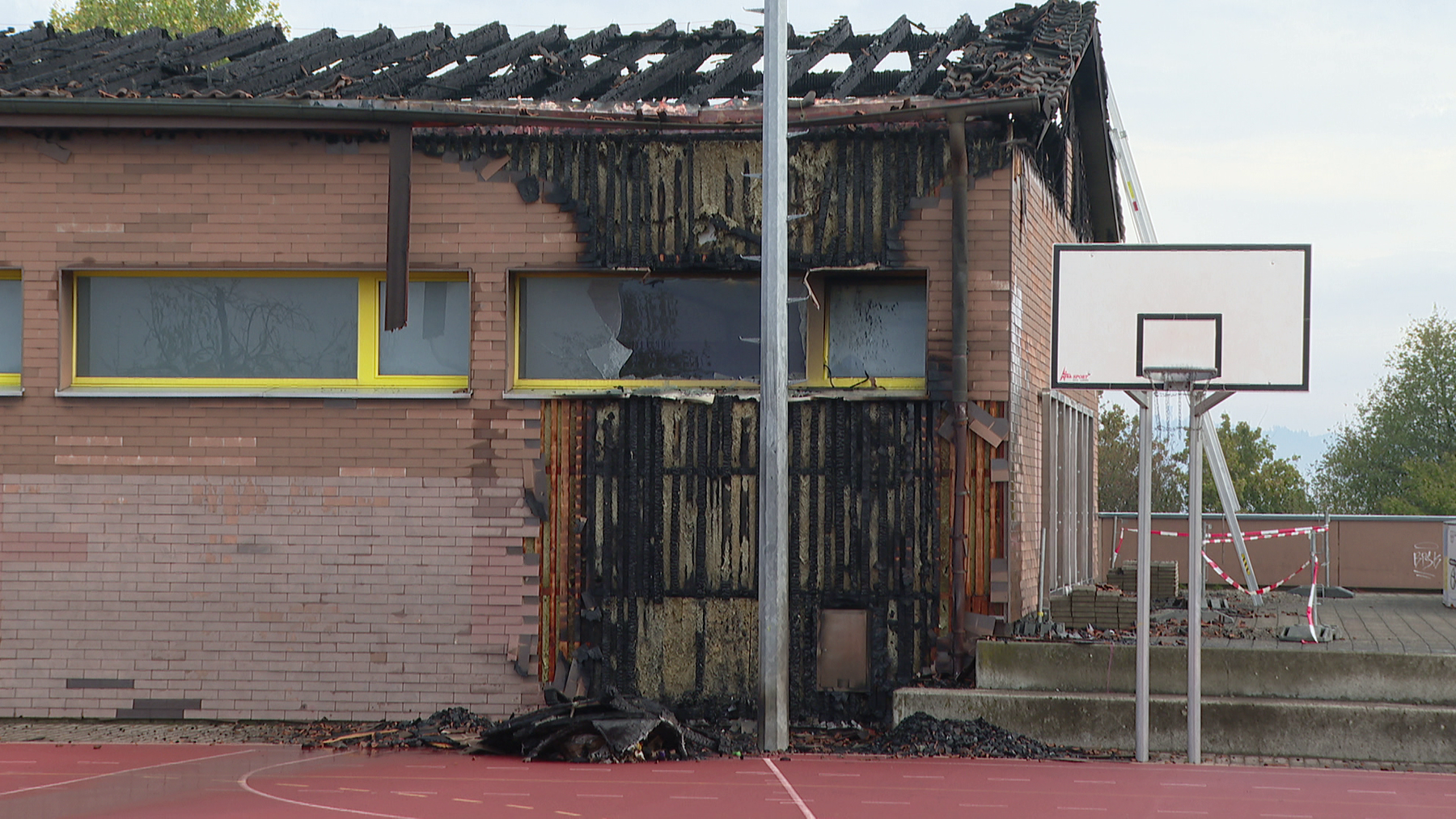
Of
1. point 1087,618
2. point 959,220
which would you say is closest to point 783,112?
point 959,220

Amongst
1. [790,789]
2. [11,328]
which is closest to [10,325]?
[11,328]

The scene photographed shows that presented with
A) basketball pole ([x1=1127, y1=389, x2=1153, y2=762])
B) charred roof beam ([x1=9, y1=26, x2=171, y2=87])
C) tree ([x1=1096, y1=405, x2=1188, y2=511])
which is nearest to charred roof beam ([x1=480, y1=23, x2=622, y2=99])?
charred roof beam ([x1=9, y1=26, x2=171, y2=87])

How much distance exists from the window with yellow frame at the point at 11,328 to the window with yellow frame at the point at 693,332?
408cm

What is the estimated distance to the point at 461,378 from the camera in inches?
A: 436

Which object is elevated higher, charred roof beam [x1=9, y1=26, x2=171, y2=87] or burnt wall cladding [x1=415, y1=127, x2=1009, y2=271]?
charred roof beam [x1=9, y1=26, x2=171, y2=87]

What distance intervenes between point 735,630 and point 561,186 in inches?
148

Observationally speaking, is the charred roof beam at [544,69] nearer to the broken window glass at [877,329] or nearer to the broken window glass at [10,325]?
the broken window glass at [877,329]

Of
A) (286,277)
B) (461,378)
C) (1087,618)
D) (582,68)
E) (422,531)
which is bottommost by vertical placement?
(1087,618)

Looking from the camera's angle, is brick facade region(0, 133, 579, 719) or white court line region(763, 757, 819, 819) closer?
white court line region(763, 757, 819, 819)

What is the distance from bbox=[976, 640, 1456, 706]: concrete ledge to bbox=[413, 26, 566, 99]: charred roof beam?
6.08 metres

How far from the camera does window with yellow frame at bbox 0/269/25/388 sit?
37.1 ft

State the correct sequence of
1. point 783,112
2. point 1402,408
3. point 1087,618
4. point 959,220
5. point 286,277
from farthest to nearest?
point 1402,408 → point 1087,618 → point 286,277 → point 959,220 → point 783,112

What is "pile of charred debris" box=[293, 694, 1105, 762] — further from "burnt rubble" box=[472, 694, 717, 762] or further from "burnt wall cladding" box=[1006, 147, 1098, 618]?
"burnt wall cladding" box=[1006, 147, 1098, 618]

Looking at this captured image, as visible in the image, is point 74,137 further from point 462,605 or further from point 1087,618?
point 1087,618
